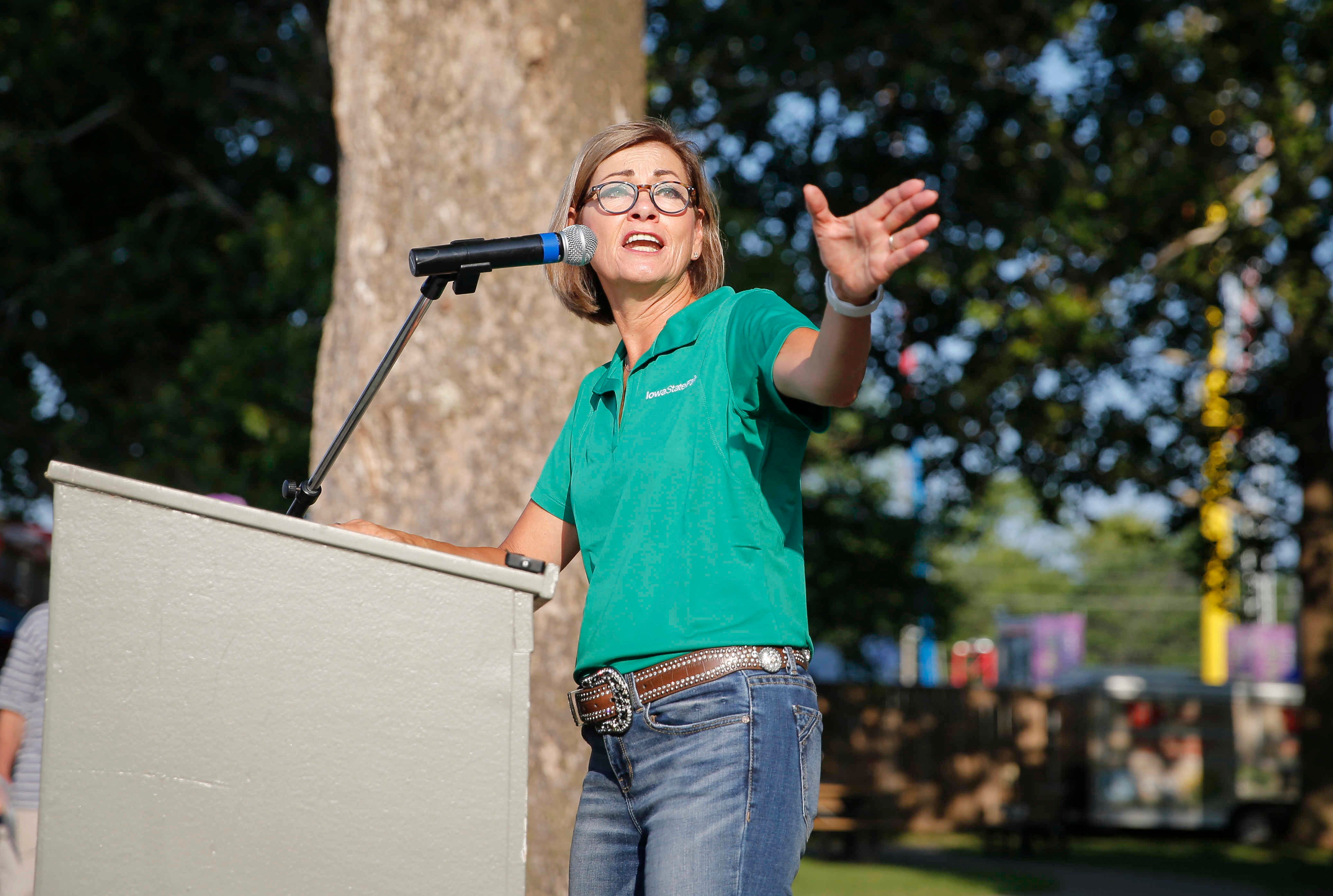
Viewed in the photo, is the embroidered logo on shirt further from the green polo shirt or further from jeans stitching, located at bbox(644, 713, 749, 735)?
jeans stitching, located at bbox(644, 713, 749, 735)

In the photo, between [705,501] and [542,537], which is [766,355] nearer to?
[705,501]

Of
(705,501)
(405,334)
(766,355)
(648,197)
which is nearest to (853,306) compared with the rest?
(766,355)

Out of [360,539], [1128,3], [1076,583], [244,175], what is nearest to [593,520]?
[360,539]

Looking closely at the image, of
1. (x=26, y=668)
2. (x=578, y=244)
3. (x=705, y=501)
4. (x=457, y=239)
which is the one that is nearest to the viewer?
(x=705, y=501)

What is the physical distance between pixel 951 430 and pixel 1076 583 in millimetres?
61441

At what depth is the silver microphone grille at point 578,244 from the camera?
2451 mm

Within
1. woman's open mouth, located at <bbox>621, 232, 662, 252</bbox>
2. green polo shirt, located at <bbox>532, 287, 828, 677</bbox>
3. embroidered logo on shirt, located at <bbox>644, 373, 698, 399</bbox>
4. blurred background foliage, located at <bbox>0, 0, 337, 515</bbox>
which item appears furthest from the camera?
blurred background foliage, located at <bbox>0, 0, 337, 515</bbox>

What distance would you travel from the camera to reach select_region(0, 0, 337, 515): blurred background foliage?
10805mm

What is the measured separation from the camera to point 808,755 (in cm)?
223

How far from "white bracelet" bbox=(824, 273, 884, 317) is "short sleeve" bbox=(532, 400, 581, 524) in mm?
803

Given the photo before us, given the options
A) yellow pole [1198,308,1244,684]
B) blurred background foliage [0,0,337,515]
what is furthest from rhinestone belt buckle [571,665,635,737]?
yellow pole [1198,308,1244,684]

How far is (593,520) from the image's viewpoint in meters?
2.44

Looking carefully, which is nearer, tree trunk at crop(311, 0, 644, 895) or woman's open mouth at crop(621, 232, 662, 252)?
woman's open mouth at crop(621, 232, 662, 252)

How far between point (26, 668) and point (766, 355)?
3.48 m
